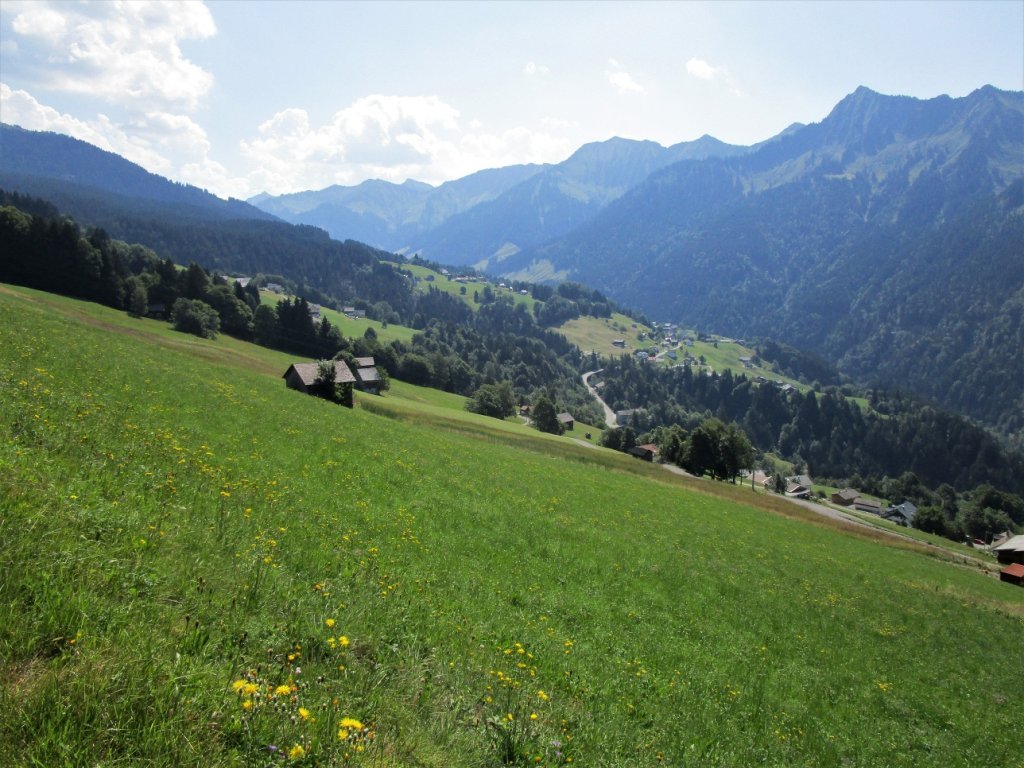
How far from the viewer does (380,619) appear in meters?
9.29

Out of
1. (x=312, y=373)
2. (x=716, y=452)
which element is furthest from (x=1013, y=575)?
(x=312, y=373)

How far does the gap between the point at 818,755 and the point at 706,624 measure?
493 cm


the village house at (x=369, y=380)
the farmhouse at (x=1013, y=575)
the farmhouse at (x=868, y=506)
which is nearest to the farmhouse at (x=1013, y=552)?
the farmhouse at (x=1013, y=575)

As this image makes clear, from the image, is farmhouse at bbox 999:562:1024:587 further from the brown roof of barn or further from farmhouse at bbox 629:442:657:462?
farmhouse at bbox 629:442:657:462

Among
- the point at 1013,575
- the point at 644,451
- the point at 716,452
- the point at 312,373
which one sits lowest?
the point at 644,451

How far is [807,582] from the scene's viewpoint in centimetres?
2588

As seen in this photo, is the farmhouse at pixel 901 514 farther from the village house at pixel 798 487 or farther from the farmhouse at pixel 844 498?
the village house at pixel 798 487

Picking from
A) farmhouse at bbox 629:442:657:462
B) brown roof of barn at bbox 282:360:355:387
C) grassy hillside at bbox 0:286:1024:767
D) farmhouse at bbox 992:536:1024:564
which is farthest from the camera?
farmhouse at bbox 629:442:657:462

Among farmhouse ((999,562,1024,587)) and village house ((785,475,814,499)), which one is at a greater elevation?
farmhouse ((999,562,1024,587))

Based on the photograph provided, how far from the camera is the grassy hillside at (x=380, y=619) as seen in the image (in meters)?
5.22

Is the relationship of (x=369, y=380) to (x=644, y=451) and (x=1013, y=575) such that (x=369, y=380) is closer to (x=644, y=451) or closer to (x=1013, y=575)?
(x=644, y=451)

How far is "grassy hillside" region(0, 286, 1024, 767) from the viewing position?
5219 millimetres

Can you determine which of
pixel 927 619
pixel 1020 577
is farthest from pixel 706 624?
pixel 1020 577

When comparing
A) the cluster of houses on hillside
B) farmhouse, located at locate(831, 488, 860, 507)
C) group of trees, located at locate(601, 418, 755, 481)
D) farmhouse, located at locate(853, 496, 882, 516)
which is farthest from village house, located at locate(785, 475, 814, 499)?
group of trees, located at locate(601, 418, 755, 481)
